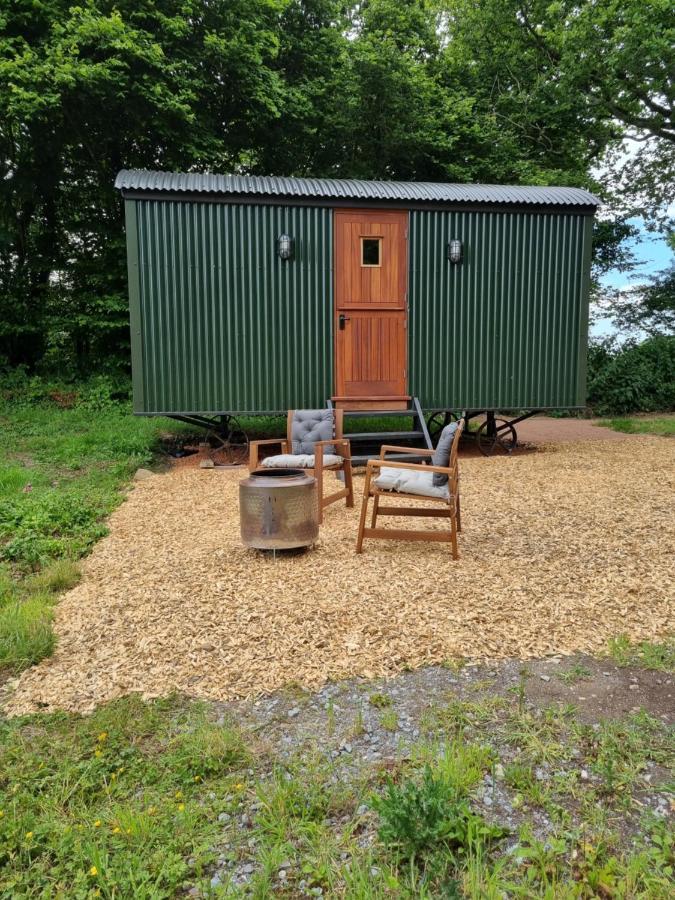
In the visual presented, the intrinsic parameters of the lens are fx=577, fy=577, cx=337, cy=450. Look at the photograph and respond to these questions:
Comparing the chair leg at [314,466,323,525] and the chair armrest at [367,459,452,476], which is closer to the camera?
the chair armrest at [367,459,452,476]

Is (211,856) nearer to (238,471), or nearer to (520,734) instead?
(520,734)

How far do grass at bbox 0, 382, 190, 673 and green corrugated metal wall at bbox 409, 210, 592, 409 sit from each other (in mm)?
3878

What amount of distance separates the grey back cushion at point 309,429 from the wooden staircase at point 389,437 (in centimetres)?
81

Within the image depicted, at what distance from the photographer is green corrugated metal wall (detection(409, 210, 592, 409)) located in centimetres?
735

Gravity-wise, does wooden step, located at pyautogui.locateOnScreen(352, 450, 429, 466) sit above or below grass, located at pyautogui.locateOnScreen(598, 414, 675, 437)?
below

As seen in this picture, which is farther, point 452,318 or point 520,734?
point 452,318

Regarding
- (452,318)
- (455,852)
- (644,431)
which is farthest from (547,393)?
(455,852)

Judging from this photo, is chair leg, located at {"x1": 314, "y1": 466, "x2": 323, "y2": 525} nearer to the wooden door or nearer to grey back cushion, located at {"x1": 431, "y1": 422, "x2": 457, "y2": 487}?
grey back cushion, located at {"x1": 431, "y1": 422, "x2": 457, "y2": 487}

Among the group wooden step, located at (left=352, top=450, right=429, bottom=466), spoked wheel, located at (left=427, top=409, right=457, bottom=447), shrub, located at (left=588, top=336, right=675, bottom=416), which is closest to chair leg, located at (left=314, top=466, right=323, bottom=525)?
wooden step, located at (left=352, top=450, right=429, bottom=466)

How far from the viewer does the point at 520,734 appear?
6.09 ft

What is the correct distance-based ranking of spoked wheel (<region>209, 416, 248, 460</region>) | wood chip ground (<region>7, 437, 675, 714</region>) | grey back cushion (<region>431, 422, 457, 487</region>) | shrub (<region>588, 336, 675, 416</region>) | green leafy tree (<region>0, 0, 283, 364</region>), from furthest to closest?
shrub (<region>588, 336, 675, 416</region>), green leafy tree (<region>0, 0, 283, 364</region>), spoked wheel (<region>209, 416, 248, 460</region>), grey back cushion (<region>431, 422, 457, 487</region>), wood chip ground (<region>7, 437, 675, 714</region>)

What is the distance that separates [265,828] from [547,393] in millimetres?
7113

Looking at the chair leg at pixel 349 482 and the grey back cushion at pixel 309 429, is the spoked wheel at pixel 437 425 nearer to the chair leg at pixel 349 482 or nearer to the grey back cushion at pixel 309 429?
the grey back cushion at pixel 309 429

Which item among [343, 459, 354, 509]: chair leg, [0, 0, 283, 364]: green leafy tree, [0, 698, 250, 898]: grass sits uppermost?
[0, 0, 283, 364]: green leafy tree
